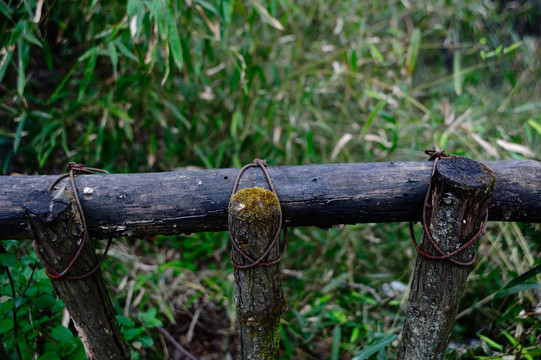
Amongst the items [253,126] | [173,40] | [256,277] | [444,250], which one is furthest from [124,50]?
[444,250]

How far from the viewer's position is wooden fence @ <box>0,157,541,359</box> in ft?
2.78

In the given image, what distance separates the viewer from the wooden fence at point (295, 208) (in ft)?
2.78

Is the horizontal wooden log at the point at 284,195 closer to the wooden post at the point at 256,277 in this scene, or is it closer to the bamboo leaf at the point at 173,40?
the wooden post at the point at 256,277

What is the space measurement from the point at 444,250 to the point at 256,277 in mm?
426

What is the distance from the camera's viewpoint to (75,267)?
879 millimetres

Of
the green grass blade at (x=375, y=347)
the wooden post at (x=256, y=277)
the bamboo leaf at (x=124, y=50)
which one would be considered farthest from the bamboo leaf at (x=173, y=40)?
the green grass blade at (x=375, y=347)

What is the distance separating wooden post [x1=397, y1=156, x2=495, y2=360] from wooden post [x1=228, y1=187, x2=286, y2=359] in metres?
0.33

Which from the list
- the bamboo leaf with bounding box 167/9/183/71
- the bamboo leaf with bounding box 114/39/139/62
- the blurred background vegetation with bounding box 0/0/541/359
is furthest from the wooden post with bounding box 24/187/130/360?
the bamboo leaf with bounding box 114/39/139/62

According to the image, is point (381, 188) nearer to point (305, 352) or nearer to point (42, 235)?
point (42, 235)

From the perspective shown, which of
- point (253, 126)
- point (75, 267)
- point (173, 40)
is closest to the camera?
point (75, 267)

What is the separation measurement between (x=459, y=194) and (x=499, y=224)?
1034 mm

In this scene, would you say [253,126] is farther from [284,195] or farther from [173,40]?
[284,195]

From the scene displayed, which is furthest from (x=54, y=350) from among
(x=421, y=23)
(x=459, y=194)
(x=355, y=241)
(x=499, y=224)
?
(x=421, y=23)

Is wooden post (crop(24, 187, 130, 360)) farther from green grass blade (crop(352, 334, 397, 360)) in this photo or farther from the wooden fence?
green grass blade (crop(352, 334, 397, 360))
